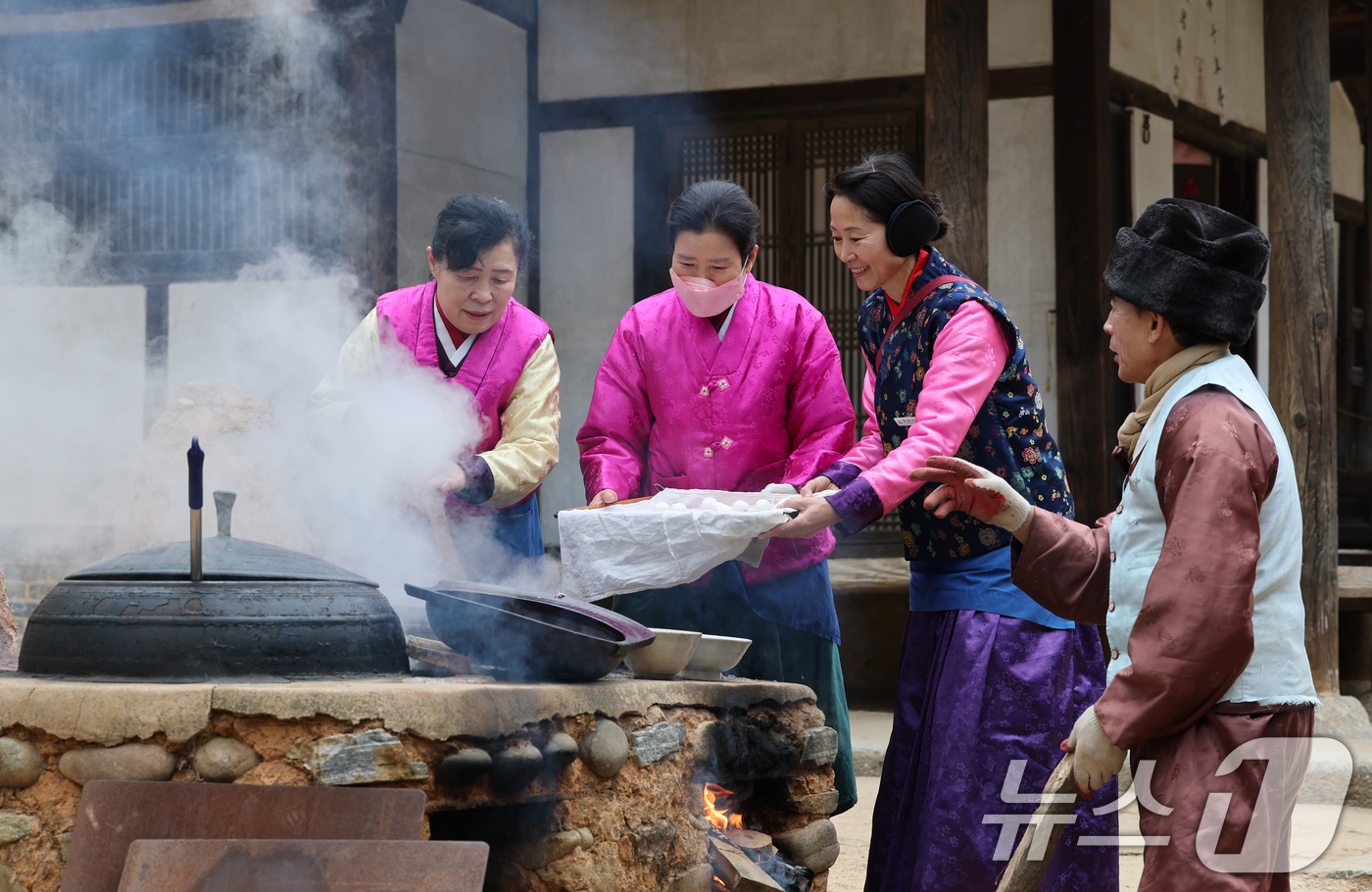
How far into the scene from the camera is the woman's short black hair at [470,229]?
418cm

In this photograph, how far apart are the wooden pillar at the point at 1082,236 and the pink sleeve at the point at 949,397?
4.69 meters

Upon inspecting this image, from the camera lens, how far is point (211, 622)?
3.24 metres

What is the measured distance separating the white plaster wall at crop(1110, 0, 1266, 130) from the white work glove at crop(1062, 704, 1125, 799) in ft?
22.3

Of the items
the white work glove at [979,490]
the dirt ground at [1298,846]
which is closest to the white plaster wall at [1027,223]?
the dirt ground at [1298,846]

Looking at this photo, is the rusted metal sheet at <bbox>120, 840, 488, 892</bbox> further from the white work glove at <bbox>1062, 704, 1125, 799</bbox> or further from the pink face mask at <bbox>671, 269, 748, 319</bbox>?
the pink face mask at <bbox>671, 269, 748, 319</bbox>

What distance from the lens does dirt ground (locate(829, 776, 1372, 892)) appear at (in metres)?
5.16

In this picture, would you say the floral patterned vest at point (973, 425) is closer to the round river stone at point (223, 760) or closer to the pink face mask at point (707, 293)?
the pink face mask at point (707, 293)

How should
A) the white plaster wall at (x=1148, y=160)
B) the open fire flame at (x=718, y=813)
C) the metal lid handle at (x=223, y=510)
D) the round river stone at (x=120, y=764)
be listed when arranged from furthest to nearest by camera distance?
the white plaster wall at (x=1148, y=160) < the open fire flame at (x=718, y=813) < the metal lid handle at (x=223, y=510) < the round river stone at (x=120, y=764)

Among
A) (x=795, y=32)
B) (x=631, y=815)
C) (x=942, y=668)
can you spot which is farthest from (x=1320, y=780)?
(x=795, y=32)

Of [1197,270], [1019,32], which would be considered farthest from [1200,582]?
[1019,32]

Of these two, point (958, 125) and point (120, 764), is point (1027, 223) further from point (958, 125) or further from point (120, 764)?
point (120, 764)

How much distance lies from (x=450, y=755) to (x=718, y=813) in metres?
1.22

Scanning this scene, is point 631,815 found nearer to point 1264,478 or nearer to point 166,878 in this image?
point 166,878

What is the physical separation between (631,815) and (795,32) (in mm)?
6406
